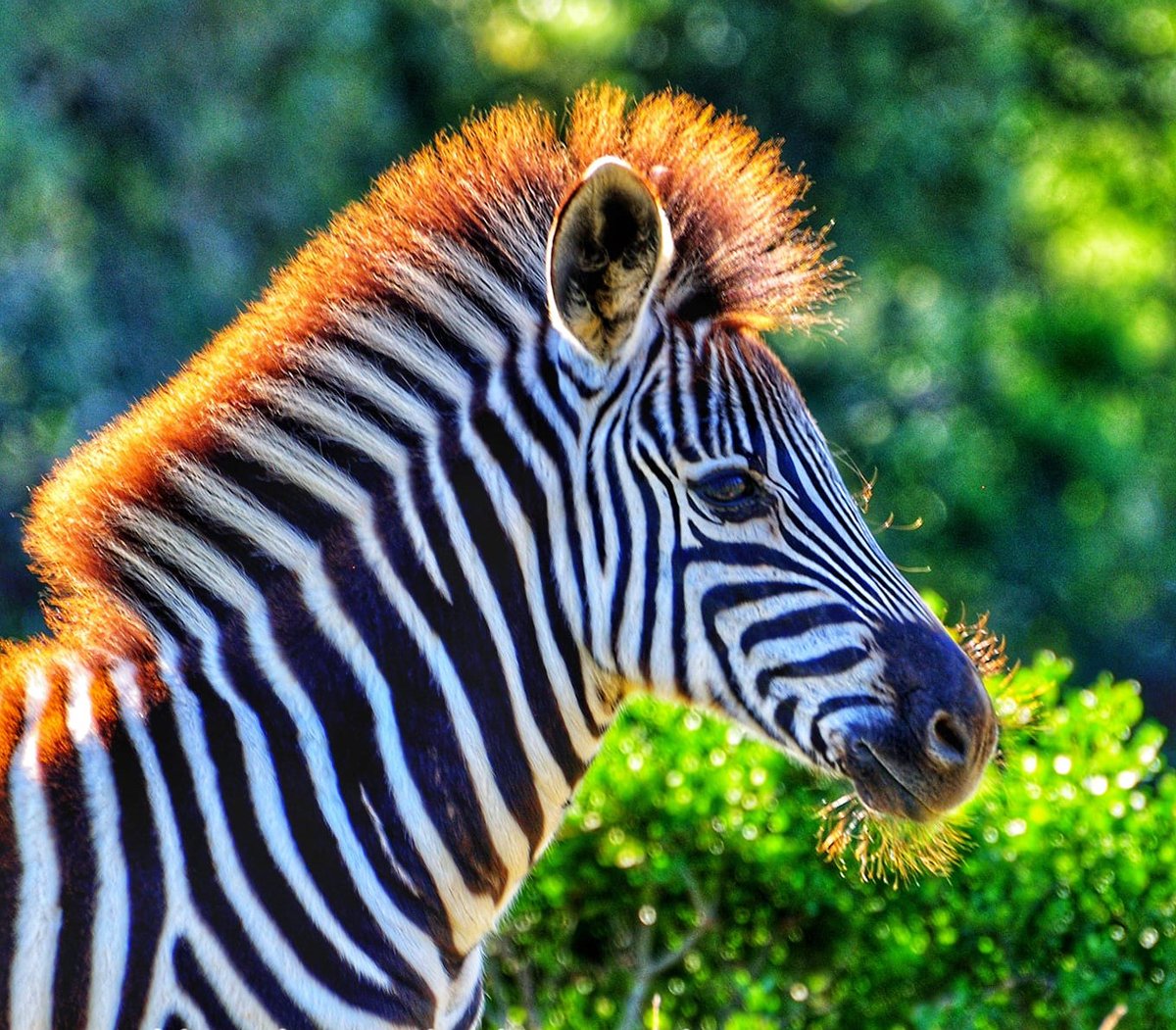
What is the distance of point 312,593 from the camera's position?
277 cm

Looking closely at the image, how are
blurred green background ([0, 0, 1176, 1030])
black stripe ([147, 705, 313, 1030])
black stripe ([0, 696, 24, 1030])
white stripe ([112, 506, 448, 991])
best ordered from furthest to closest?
1. blurred green background ([0, 0, 1176, 1030])
2. white stripe ([112, 506, 448, 991])
3. black stripe ([147, 705, 313, 1030])
4. black stripe ([0, 696, 24, 1030])

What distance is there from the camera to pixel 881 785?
2791 mm

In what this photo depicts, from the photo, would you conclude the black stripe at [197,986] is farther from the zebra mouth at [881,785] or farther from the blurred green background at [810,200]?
the blurred green background at [810,200]

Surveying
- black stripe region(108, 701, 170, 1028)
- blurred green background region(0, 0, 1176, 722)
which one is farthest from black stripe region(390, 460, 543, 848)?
blurred green background region(0, 0, 1176, 722)

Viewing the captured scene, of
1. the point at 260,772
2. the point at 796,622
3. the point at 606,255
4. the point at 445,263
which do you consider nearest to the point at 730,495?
the point at 796,622

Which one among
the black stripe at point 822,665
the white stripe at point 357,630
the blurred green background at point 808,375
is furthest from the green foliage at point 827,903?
the white stripe at point 357,630

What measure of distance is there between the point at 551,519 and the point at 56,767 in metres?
0.99

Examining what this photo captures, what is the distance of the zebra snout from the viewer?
2.74 m

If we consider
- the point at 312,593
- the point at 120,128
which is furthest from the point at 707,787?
the point at 120,128

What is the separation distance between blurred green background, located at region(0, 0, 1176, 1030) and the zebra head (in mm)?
1683

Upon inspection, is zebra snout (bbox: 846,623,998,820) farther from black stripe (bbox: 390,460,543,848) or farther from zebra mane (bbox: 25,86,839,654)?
zebra mane (bbox: 25,86,839,654)

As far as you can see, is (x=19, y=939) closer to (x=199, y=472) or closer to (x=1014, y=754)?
(x=199, y=472)

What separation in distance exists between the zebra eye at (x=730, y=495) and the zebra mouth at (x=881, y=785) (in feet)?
1.57

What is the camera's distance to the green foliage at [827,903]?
425 centimetres
